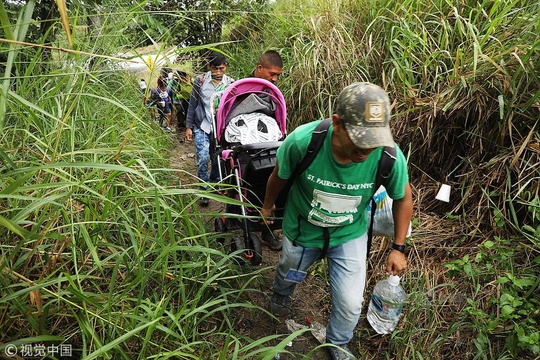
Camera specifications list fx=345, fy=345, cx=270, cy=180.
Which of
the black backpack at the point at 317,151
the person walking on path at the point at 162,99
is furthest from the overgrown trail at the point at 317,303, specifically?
the person walking on path at the point at 162,99

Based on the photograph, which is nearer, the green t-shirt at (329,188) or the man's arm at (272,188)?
the green t-shirt at (329,188)

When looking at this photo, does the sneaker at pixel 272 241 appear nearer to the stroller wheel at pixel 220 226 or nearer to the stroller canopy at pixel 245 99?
the stroller wheel at pixel 220 226

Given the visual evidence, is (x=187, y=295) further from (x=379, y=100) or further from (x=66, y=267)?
(x=379, y=100)

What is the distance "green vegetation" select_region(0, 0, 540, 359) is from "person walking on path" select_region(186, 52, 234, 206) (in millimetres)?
652

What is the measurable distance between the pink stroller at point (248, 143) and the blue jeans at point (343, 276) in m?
0.53

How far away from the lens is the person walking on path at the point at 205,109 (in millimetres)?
4176

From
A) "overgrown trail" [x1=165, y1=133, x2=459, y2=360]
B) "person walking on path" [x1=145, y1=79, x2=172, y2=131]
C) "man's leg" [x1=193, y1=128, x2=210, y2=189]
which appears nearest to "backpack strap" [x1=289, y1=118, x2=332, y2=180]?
"overgrown trail" [x1=165, y1=133, x2=459, y2=360]

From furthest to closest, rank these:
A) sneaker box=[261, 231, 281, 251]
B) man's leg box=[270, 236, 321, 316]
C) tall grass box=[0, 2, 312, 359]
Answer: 1. sneaker box=[261, 231, 281, 251]
2. man's leg box=[270, 236, 321, 316]
3. tall grass box=[0, 2, 312, 359]

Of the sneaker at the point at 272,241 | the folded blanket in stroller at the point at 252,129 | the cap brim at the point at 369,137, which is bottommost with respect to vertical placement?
the sneaker at the point at 272,241

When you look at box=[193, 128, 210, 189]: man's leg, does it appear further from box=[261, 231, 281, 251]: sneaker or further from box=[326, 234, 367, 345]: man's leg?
box=[326, 234, 367, 345]: man's leg

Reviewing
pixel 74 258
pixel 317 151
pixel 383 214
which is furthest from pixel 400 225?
pixel 74 258

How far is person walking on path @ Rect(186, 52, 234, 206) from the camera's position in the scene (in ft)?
13.7

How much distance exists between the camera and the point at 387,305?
232 centimetres

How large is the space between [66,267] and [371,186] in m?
1.60
